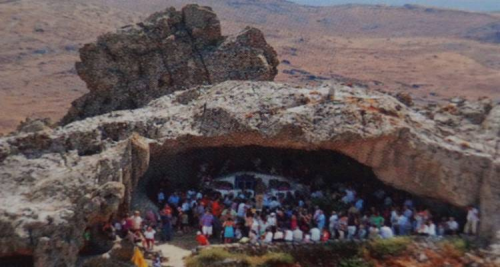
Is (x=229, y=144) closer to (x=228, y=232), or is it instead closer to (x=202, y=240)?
(x=228, y=232)

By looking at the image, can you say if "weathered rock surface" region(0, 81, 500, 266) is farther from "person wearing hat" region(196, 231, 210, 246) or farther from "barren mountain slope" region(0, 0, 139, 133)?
"barren mountain slope" region(0, 0, 139, 133)

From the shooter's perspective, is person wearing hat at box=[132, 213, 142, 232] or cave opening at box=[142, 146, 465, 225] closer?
person wearing hat at box=[132, 213, 142, 232]

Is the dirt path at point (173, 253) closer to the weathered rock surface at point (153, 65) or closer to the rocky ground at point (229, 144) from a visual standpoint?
the rocky ground at point (229, 144)

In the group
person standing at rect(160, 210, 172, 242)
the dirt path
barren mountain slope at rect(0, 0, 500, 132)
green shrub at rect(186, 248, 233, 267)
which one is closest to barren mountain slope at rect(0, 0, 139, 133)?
barren mountain slope at rect(0, 0, 500, 132)

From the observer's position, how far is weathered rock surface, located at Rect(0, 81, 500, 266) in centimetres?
1752

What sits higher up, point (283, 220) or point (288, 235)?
point (283, 220)

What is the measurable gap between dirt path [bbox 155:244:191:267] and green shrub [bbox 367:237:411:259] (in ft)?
17.6

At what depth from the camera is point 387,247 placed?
1800 cm

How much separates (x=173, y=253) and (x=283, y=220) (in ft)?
11.3

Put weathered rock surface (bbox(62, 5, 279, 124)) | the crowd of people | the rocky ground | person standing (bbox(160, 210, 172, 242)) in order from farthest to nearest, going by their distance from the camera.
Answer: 1. weathered rock surface (bbox(62, 5, 279, 124))
2. person standing (bbox(160, 210, 172, 242))
3. the crowd of people
4. the rocky ground

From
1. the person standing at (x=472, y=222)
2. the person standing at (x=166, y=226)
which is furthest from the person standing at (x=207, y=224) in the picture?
the person standing at (x=472, y=222)

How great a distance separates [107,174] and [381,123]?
331 inches

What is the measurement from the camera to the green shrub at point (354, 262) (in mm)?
17812

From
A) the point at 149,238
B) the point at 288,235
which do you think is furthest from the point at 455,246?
the point at 149,238
